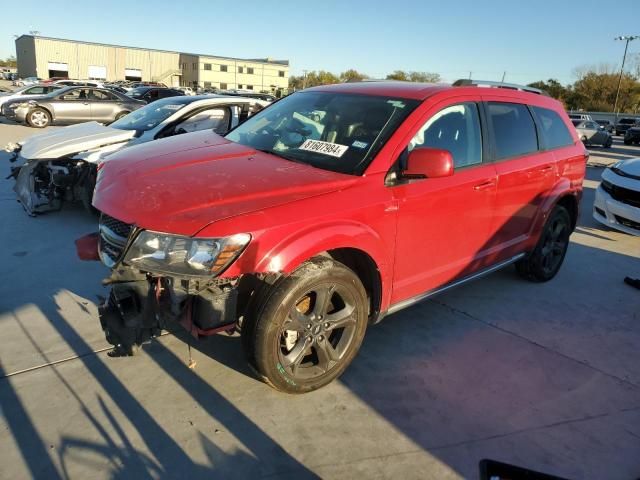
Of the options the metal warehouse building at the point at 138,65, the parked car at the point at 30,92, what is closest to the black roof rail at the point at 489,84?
the parked car at the point at 30,92

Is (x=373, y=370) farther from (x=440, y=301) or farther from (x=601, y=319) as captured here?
(x=601, y=319)

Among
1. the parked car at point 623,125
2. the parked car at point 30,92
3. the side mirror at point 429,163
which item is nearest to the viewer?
the side mirror at point 429,163

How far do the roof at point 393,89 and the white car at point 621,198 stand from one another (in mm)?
4407

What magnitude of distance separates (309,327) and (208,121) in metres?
5.08

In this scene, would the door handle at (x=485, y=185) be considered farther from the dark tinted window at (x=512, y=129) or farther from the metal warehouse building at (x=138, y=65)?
the metal warehouse building at (x=138, y=65)

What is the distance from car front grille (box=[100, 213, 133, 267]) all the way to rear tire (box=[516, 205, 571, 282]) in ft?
11.9

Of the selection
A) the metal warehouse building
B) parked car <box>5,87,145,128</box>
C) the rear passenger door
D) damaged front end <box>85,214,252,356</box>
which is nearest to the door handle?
the rear passenger door

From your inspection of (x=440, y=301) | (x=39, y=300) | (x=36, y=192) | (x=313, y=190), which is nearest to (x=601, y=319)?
(x=440, y=301)

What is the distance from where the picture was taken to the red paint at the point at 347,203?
2518 millimetres

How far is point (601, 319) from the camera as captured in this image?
4.29 m

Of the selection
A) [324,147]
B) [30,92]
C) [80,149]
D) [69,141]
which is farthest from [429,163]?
[30,92]

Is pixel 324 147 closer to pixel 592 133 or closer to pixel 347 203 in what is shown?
pixel 347 203

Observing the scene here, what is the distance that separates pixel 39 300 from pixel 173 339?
1322 millimetres

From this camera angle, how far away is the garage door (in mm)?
75562
